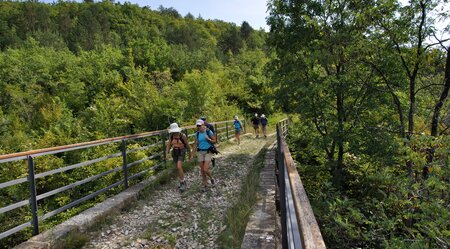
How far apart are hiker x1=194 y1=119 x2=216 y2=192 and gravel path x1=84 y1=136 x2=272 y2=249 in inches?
13.9

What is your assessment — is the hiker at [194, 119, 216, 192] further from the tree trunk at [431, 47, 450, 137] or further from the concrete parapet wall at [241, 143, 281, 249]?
the tree trunk at [431, 47, 450, 137]

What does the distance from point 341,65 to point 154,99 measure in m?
8.86

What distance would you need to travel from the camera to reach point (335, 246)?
18.0 ft

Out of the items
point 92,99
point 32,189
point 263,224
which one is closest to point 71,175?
point 32,189

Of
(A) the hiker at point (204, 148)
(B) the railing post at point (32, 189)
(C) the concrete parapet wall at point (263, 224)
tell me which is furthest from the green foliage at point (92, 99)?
(C) the concrete parapet wall at point (263, 224)

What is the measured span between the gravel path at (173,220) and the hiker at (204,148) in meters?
0.35

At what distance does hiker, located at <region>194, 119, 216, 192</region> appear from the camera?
7246 millimetres

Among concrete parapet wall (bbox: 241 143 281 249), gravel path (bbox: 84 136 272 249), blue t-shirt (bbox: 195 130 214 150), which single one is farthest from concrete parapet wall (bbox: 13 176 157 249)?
concrete parapet wall (bbox: 241 143 281 249)

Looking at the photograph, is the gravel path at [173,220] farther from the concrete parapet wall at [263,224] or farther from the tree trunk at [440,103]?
the tree trunk at [440,103]

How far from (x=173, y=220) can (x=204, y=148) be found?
2.31 meters

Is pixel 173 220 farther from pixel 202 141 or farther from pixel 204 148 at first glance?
pixel 202 141

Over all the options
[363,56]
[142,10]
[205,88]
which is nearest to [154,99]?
[205,88]

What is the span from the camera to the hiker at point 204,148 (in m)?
7.25

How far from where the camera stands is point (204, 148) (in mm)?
7293
